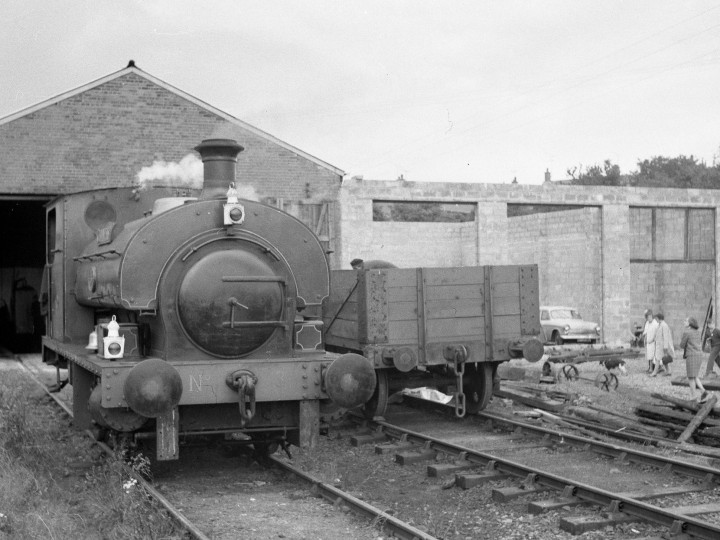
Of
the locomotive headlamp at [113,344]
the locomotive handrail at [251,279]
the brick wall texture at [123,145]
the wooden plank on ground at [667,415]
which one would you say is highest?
the brick wall texture at [123,145]

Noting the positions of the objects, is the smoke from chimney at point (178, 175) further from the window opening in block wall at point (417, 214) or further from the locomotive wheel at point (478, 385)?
the window opening in block wall at point (417, 214)

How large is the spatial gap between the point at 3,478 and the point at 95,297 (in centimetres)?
180

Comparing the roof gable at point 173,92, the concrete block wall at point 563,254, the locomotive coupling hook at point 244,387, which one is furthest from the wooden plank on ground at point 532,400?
the concrete block wall at point 563,254

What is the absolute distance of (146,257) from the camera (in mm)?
6926

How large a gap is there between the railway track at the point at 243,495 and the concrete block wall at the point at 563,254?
67.1 ft

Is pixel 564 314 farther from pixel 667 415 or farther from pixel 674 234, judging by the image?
pixel 667 415

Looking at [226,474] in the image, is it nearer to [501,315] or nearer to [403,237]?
[501,315]

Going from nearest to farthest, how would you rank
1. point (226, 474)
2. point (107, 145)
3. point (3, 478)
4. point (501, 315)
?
point (3, 478), point (226, 474), point (501, 315), point (107, 145)

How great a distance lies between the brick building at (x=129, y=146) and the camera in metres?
17.3

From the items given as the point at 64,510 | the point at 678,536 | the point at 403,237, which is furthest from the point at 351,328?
the point at 403,237

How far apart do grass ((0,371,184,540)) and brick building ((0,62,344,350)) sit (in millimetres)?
8709

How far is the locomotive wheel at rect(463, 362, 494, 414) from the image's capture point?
11.0m

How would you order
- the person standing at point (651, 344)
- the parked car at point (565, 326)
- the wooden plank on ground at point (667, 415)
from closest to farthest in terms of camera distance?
1. the wooden plank on ground at point (667, 415)
2. the person standing at point (651, 344)
3. the parked car at point (565, 326)

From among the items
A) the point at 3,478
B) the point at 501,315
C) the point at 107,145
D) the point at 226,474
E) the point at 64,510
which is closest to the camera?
the point at 64,510
